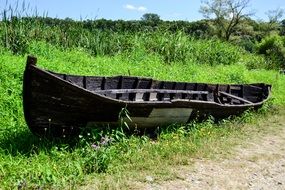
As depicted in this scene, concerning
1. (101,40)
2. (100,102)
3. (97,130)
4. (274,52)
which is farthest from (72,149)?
(274,52)

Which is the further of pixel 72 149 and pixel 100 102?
pixel 100 102

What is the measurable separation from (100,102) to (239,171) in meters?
2.35

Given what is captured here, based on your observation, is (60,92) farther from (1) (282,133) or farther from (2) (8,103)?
(1) (282,133)

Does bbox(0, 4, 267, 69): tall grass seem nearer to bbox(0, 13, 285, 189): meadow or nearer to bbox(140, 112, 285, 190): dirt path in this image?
bbox(0, 13, 285, 189): meadow

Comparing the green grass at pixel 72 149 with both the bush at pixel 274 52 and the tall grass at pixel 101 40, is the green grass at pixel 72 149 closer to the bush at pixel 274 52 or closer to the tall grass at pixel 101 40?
the tall grass at pixel 101 40

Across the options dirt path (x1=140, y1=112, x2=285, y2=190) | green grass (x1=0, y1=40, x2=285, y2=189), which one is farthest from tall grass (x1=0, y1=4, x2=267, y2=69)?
dirt path (x1=140, y1=112, x2=285, y2=190)

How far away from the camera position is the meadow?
566 cm

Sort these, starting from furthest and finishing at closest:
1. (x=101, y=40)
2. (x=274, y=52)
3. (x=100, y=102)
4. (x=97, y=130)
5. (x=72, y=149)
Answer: (x=274, y=52)
(x=101, y=40)
(x=97, y=130)
(x=100, y=102)
(x=72, y=149)

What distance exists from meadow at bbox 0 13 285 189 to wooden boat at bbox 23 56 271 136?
0.80ft

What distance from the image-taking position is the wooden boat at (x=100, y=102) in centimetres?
630

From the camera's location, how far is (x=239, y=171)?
6543 mm

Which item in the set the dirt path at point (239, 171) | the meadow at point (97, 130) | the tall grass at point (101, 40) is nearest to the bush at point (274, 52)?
the tall grass at point (101, 40)

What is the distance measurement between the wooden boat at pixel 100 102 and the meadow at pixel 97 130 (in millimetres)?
244

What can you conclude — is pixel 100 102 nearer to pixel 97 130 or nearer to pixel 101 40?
pixel 97 130
